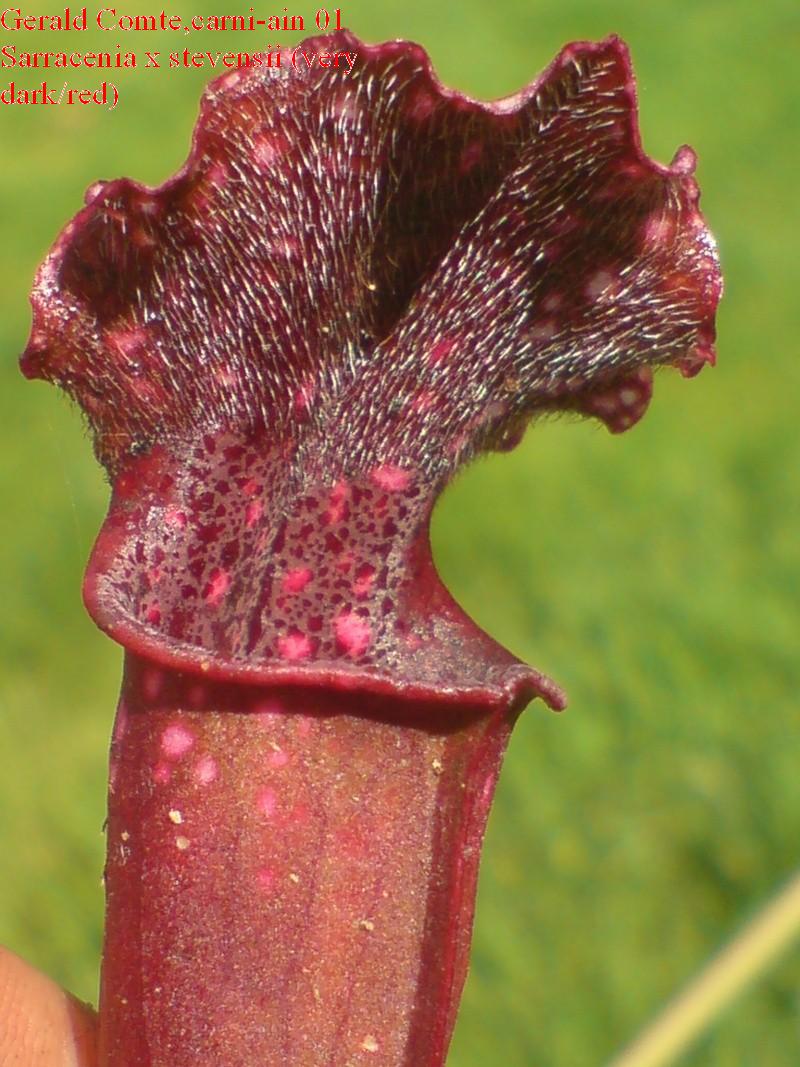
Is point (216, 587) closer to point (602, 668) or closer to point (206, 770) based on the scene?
point (206, 770)

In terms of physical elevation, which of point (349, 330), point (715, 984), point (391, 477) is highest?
point (349, 330)

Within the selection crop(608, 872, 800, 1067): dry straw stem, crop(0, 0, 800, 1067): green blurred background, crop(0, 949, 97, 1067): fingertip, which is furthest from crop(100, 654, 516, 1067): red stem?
crop(0, 0, 800, 1067): green blurred background

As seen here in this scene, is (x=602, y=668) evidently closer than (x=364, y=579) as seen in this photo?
No

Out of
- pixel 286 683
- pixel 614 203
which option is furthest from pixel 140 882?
pixel 614 203

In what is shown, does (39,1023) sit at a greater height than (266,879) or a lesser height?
lesser

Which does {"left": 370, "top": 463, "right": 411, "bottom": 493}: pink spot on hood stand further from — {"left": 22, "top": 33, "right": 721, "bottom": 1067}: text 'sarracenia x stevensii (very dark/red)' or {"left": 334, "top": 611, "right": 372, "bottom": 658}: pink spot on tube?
{"left": 334, "top": 611, "right": 372, "bottom": 658}: pink spot on tube

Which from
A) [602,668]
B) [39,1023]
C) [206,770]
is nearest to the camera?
[206,770]

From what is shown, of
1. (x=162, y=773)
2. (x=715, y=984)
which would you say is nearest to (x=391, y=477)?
(x=162, y=773)

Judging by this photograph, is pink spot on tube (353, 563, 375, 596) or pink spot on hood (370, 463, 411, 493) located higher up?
pink spot on hood (370, 463, 411, 493)
